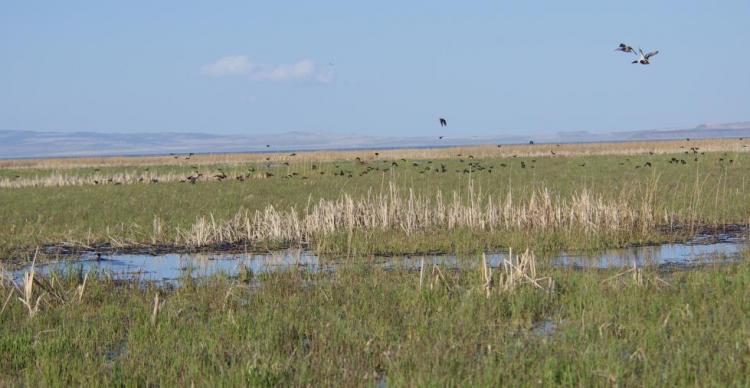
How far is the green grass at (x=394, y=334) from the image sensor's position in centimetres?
741

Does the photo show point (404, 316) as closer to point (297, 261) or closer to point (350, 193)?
point (297, 261)

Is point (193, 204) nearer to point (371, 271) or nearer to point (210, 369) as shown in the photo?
point (371, 271)


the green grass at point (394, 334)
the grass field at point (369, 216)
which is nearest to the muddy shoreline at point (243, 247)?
the grass field at point (369, 216)

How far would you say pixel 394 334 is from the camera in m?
8.90

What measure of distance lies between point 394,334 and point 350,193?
2005cm

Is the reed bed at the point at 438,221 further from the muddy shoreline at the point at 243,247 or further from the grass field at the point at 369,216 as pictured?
the muddy shoreline at the point at 243,247

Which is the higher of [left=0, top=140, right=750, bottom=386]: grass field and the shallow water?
[left=0, top=140, right=750, bottom=386]: grass field

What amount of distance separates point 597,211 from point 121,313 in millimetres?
10460

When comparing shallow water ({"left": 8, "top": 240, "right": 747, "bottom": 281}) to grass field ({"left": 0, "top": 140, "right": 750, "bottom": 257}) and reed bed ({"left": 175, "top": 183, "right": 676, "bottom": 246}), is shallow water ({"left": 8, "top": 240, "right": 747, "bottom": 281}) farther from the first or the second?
reed bed ({"left": 175, "top": 183, "right": 676, "bottom": 246})

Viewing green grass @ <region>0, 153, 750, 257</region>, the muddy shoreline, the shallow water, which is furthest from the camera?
green grass @ <region>0, 153, 750, 257</region>

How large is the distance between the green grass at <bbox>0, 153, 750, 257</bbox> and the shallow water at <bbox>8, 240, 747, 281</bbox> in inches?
34.5

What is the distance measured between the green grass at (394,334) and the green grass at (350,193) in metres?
4.66

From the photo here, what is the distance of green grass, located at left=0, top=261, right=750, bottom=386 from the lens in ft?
24.3

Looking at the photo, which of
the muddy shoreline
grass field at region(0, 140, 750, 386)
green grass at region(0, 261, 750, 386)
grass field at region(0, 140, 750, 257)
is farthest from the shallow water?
green grass at region(0, 261, 750, 386)
